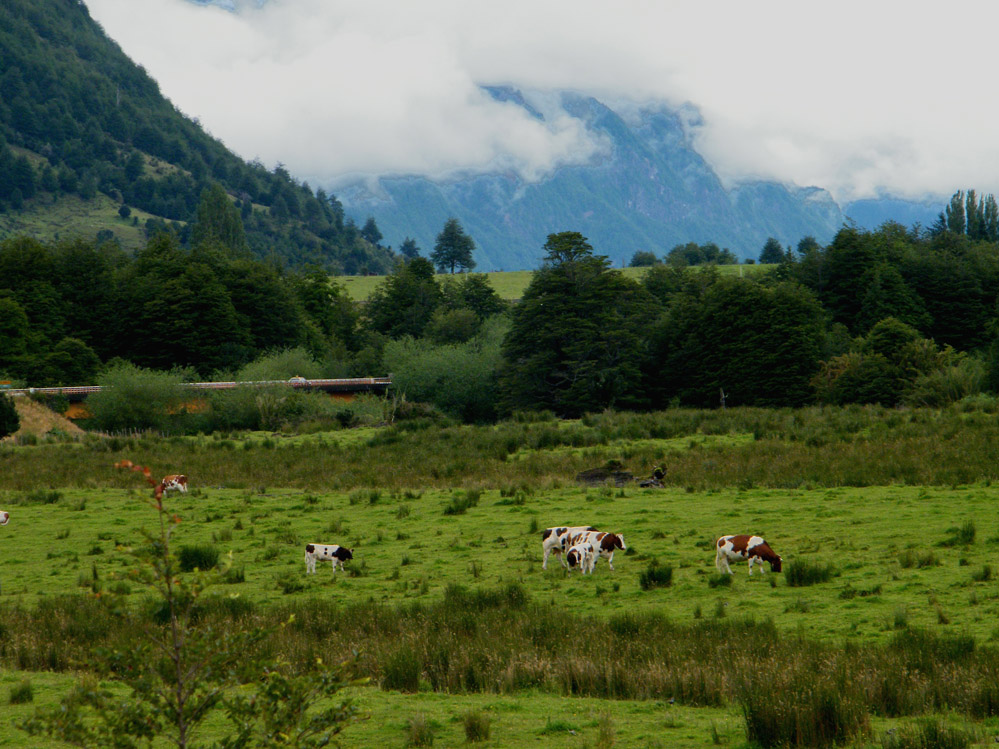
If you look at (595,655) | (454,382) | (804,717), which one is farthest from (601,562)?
(454,382)

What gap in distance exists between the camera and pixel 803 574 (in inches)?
632

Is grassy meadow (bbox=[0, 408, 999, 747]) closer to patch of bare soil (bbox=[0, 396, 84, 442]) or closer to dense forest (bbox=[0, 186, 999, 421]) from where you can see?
patch of bare soil (bbox=[0, 396, 84, 442])

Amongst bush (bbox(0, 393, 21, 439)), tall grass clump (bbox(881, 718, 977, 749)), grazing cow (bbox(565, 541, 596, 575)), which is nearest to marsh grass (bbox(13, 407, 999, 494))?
bush (bbox(0, 393, 21, 439))

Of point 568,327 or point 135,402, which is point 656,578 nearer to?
point 568,327

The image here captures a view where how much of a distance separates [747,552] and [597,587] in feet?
9.10

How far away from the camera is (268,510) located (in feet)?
88.7

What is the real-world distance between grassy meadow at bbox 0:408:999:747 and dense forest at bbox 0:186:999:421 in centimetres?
2788

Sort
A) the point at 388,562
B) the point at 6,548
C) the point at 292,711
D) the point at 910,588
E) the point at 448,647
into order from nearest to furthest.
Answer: the point at 292,711
the point at 448,647
the point at 910,588
the point at 388,562
the point at 6,548

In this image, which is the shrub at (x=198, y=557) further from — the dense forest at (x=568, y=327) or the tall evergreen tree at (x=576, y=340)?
the tall evergreen tree at (x=576, y=340)

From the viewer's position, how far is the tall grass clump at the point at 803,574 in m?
16.0

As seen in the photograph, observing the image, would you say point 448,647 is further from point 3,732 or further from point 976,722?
point 976,722

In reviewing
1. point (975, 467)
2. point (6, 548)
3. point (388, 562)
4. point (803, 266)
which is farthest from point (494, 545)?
point (803, 266)

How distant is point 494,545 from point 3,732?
12333mm

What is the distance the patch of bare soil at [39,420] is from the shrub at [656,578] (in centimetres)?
4692
